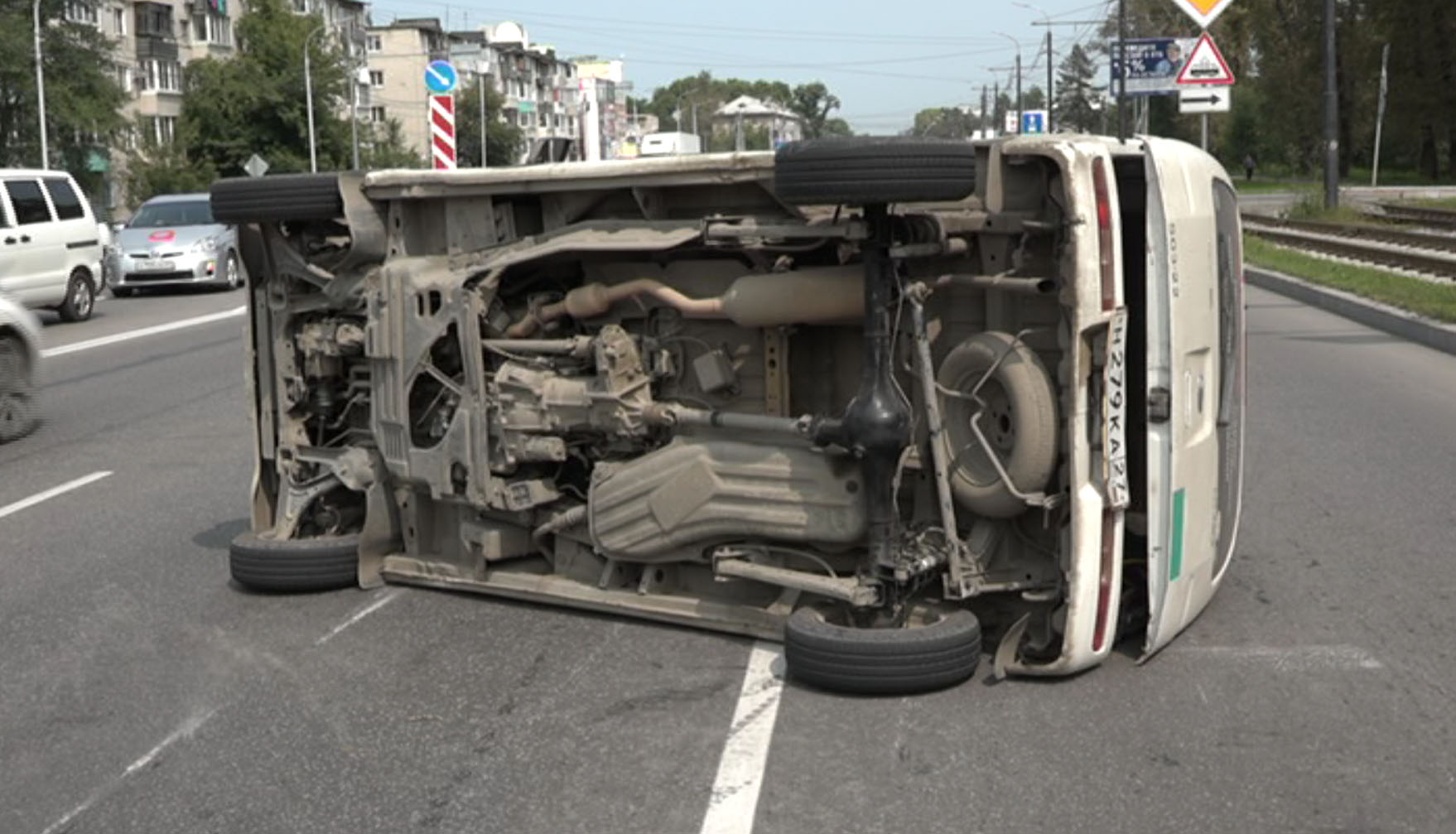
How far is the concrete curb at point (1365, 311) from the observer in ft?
53.3

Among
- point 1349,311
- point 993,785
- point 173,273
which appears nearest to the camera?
point 993,785

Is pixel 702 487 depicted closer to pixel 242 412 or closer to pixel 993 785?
pixel 993 785

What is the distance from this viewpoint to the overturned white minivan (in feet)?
17.4

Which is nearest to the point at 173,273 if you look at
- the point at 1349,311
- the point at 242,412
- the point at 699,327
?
the point at 242,412

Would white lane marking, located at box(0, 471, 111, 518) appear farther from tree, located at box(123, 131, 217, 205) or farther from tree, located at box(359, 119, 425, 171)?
tree, located at box(359, 119, 425, 171)

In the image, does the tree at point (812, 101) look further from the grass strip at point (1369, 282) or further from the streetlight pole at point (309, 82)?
the grass strip at point (1369, 282)

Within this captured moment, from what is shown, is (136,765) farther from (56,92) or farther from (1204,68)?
(56,92)

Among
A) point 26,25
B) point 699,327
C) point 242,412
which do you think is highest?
point 26,25

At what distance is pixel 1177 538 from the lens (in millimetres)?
5555

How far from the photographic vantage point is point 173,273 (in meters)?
27.8

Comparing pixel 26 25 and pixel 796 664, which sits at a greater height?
pixel 26 25

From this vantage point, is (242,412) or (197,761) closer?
(197,761)

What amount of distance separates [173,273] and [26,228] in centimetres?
589

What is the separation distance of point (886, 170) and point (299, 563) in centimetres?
312
